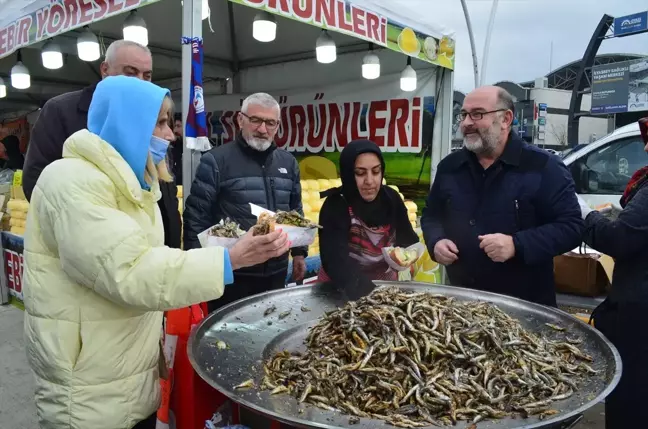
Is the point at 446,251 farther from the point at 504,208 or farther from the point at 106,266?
the point at 106,266

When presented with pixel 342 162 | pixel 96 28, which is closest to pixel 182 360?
pixel 342 162

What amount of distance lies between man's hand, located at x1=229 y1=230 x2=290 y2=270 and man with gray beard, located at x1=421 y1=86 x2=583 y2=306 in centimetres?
136

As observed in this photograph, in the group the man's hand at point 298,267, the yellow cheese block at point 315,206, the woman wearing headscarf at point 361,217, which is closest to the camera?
the woman wearing headscarf at point 361,217

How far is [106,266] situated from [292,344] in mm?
866

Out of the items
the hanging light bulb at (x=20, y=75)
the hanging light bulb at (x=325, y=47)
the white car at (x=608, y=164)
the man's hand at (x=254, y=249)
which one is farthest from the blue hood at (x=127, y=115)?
the hanging light bulb at (x=20, y=75)

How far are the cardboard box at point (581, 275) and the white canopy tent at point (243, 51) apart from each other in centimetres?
273

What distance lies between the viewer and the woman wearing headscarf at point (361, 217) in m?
3.03

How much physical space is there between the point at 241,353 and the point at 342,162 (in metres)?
1.62

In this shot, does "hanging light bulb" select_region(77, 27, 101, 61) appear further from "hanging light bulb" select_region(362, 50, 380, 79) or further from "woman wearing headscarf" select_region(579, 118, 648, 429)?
"woman wearing headscarf" select_region(579, 118, 648, 429)

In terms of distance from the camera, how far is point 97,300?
1644 mm

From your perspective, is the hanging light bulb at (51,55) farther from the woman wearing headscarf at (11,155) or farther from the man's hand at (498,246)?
the man's hand at (498,246)

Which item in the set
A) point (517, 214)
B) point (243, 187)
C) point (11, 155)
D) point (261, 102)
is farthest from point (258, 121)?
point (11, 155)

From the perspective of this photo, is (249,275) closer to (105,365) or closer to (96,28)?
(105,365)

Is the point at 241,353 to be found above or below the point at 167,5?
below
